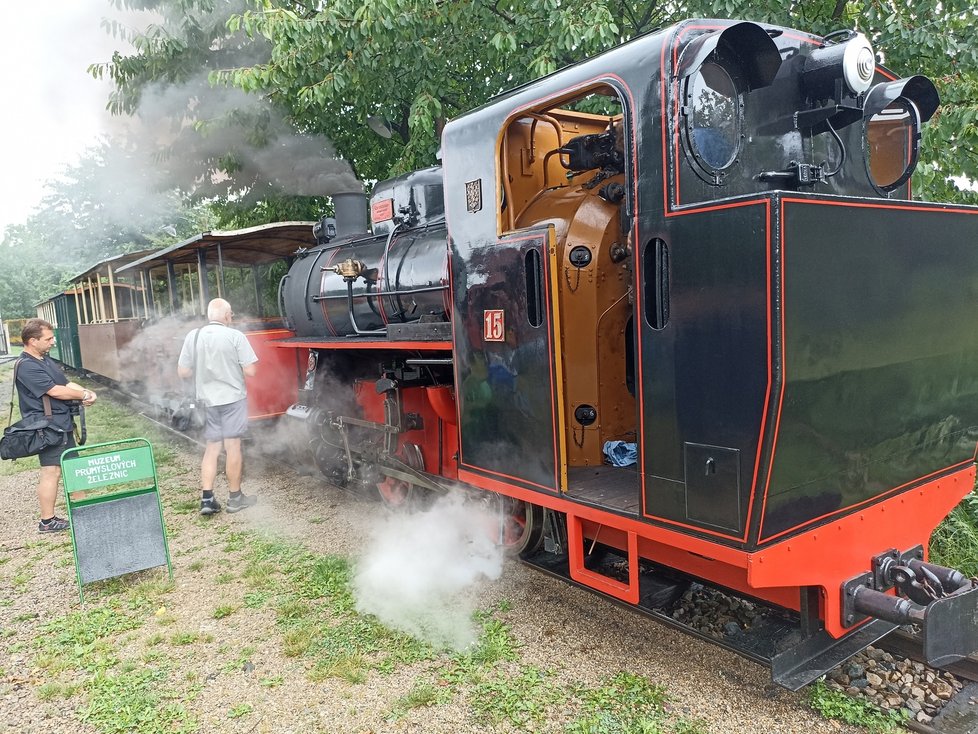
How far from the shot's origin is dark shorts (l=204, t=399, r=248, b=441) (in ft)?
Answer: 18.4

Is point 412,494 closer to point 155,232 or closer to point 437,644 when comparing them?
point 437,644

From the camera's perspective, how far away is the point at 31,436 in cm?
495

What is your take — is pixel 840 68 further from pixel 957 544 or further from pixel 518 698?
pixel 957 544

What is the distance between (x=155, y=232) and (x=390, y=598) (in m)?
30.2

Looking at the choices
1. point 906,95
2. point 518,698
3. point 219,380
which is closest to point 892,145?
point 906,95

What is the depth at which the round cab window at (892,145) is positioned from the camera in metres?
3.35

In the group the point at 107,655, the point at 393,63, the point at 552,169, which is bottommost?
the point at 107,655

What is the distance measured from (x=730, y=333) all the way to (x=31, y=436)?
15.8 feet

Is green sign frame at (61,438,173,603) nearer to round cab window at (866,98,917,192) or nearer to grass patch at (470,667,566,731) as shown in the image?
grass patch at (470,667,566,731)

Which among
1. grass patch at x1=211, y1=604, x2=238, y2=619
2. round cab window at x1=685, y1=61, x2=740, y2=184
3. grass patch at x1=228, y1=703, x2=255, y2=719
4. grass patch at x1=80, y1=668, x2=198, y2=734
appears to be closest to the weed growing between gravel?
grass patch at x1=80, y1=668, x2=198, y2=734

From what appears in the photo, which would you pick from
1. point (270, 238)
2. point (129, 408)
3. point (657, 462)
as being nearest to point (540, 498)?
point (657, 462)

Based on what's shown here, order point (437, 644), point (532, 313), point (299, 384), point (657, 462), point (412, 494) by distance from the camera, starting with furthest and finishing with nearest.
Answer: point (299, 384) → point (412, 494) → point (437, 644) → point (532, 313) → point (657, 462)

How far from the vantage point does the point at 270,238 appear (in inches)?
291

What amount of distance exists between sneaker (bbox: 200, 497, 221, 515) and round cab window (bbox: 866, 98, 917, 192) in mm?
5085
